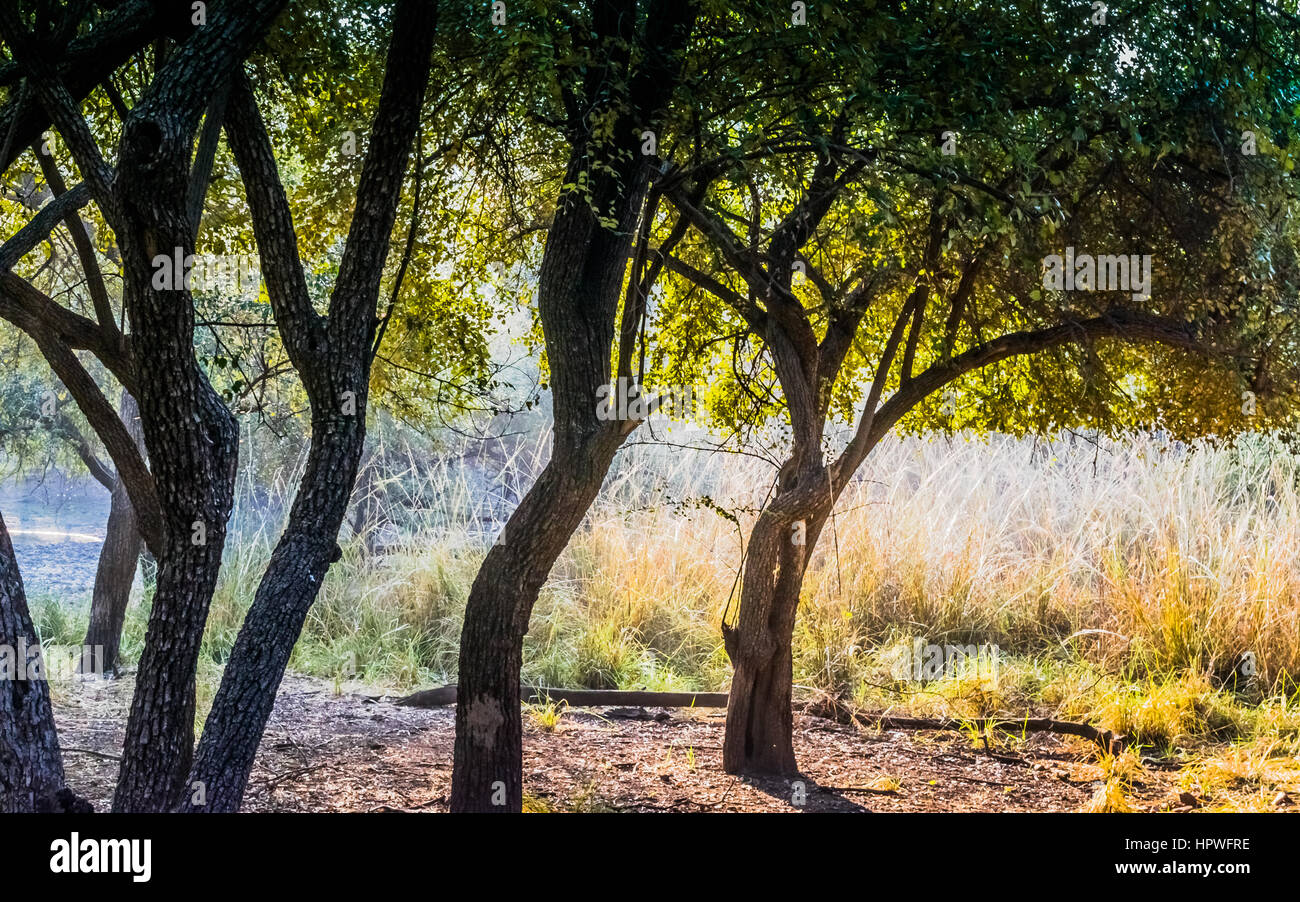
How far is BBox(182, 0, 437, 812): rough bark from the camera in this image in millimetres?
3941

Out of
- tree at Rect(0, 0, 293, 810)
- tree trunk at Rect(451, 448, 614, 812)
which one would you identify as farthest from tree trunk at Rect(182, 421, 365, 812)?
tree trunk at Rect(451, 448, 614, 812)

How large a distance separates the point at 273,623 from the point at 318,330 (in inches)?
38.9

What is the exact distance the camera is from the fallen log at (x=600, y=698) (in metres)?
8.23

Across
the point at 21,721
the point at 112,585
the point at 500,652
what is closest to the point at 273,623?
the point at 21,721

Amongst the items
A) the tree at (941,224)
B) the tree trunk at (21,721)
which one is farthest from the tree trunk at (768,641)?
the tree trunk at (21,721)

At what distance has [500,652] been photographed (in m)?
4.90

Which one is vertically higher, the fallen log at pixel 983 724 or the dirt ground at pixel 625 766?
the fallen log at pixel 983 724

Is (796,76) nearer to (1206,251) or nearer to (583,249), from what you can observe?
(583,249)

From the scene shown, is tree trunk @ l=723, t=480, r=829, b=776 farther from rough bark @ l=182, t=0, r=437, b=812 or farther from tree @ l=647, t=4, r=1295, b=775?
rough bark @ l=182, t=0, r=437, b=812

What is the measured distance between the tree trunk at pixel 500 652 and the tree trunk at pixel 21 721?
1.57 metres

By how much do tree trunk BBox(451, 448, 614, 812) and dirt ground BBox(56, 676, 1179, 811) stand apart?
0.55m

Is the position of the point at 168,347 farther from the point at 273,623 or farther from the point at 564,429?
the point at 564,429

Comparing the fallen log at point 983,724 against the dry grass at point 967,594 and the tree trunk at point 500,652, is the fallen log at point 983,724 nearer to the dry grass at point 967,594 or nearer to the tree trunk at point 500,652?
the dry grass at point 967,594
